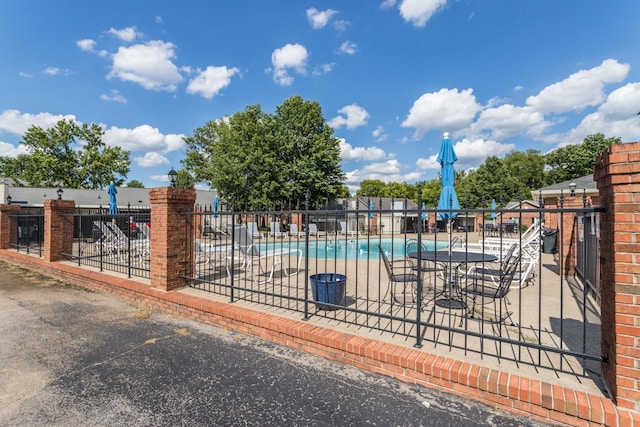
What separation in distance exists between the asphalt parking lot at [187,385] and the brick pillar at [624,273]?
72cm

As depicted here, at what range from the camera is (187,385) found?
2936mm

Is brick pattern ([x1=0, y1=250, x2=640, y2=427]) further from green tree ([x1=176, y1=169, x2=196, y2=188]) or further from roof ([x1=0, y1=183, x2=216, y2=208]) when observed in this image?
green tree ([x1=176, y1=169, x2=196, y2=188])

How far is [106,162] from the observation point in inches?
1231

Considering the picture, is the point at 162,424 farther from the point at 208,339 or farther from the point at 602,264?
the point at 602,264

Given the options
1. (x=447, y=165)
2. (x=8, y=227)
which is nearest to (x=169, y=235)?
(x=447, y=165)

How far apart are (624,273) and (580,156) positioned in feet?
171

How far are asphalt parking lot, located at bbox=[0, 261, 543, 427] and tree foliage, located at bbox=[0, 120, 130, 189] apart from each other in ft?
106

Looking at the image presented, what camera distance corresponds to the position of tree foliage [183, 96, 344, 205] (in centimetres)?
2532

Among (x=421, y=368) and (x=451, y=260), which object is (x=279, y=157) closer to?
(x=451, y=260)

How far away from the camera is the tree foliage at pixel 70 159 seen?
29484 mm

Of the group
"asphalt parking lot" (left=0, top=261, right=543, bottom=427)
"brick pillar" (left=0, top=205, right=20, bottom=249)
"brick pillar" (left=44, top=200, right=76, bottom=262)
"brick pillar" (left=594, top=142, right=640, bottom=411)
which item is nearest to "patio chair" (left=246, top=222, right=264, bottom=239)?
"asphalt parking lot" (left=0, top=261, right=543, bottom=427)

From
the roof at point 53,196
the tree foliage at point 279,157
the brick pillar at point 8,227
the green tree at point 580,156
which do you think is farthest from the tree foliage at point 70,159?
the green tree at point 580,156

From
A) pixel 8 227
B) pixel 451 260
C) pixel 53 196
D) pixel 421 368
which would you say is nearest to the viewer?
pixel 421 368

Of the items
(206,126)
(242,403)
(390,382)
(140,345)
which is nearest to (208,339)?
(140,345)
